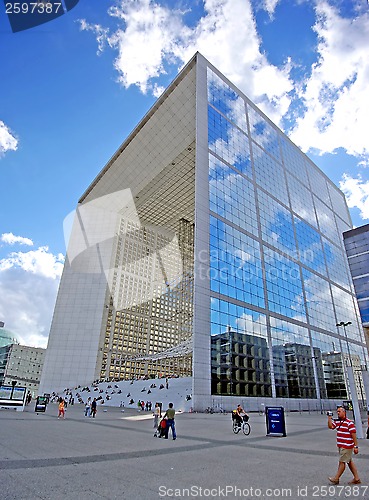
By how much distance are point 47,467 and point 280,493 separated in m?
→ 4.57

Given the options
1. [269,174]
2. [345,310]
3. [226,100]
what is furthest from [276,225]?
[345,310]

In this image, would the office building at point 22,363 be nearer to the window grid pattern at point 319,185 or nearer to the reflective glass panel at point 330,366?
the reflective glass panel at point 330,366

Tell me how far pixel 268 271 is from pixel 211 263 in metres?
12.9

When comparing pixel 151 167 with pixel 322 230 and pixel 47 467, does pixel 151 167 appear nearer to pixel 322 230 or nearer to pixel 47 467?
pixel 322 230

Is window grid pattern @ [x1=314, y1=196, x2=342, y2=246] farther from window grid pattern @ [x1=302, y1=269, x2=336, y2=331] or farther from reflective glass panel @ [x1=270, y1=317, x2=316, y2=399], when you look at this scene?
reflective glass panel @ [x1=270, y1=317, x2=316, y2=399]

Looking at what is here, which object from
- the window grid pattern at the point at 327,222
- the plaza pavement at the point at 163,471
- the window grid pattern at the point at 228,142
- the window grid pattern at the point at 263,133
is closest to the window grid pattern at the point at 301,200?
the window grid pattern at the point at 327,222

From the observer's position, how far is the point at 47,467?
21.5 feet

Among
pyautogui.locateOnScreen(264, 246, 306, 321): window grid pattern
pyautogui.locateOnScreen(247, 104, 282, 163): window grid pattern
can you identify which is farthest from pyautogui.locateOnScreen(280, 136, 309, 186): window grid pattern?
pyautogui.locateOnScreen(264, 246, 306, 321): window grid pattern

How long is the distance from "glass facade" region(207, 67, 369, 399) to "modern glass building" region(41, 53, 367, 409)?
0.25 meters

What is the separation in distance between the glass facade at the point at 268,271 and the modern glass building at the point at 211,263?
25cm

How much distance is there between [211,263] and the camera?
40312 mm

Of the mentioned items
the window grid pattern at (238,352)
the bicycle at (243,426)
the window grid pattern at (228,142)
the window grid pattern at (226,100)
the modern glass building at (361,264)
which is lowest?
the bicycle at (243,426)

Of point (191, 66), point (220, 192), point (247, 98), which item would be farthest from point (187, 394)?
point (247, 98)

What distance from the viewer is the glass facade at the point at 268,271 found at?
131 ft
